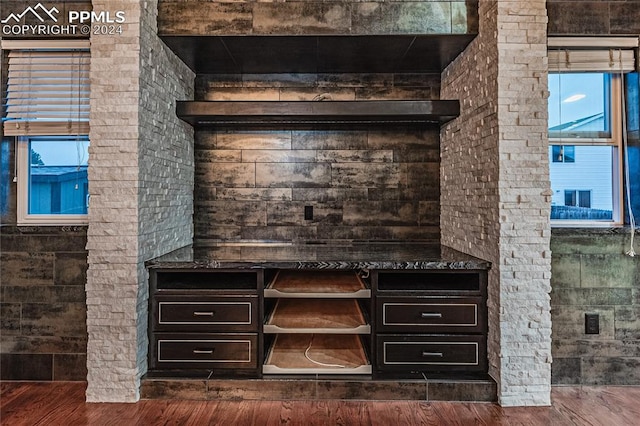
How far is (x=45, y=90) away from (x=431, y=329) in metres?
3.12

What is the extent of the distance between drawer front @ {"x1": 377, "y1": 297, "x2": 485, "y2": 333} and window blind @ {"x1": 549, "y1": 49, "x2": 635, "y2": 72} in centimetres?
180

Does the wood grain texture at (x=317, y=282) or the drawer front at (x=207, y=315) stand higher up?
the wood grain texture at (x=317, y=282)

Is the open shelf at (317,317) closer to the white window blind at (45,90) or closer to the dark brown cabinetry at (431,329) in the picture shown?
the dark brown cabinetry at (431,329)

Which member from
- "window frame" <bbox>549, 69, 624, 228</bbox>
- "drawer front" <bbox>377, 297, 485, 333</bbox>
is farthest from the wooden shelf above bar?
"drawer front" <bbox>377, 297, 485, 333</bbox>

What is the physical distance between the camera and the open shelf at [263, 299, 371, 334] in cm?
243

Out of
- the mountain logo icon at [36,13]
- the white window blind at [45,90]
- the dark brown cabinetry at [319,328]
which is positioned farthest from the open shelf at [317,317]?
the mountain logo icon at [36,13]

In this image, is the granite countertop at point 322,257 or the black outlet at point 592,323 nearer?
the granite countertop at point 322,257

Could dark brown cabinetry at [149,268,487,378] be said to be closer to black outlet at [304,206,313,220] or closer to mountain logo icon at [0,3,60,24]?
black outlet at [304,206,313,220]

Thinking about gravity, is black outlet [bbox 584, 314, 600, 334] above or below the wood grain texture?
below

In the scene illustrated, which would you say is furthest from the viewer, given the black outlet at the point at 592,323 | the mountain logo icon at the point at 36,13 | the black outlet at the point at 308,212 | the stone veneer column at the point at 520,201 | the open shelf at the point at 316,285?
the black outlet at the point at 308,212

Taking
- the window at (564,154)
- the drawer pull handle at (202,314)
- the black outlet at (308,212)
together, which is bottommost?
the drawer pull handle at (202,314)

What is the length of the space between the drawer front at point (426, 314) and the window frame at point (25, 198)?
223 cm

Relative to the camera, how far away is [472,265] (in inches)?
94.0

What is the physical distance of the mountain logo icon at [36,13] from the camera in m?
2.78
